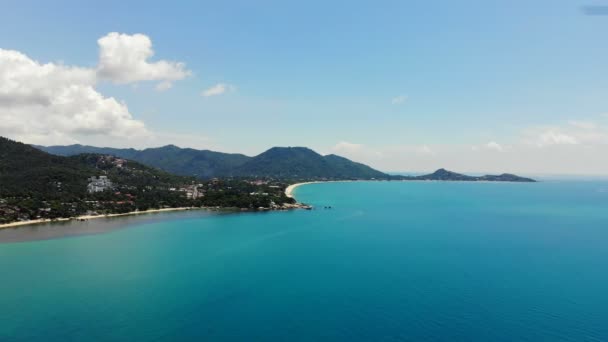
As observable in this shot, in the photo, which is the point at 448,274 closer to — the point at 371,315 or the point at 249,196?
the point at 371,315

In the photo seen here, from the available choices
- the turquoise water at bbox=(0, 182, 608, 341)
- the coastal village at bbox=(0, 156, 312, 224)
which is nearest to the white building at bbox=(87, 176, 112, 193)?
the coastal village at bbox=(0, 156, 312, 224)

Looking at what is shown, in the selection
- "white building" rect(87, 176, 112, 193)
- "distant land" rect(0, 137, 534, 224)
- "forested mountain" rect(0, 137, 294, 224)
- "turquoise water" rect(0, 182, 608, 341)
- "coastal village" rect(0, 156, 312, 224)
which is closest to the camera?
"turquoise water" rect(0, 182, 608, 341)

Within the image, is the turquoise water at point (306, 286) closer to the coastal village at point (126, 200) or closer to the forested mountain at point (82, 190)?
the coastal village at point (126, 200)

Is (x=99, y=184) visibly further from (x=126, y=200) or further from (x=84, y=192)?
(x=126, y=200)

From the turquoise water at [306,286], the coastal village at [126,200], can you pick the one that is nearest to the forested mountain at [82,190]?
the coastal village at [126,200]

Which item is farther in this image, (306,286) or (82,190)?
(82,190)

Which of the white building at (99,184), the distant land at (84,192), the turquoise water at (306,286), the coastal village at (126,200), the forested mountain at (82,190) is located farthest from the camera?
the white building at (99,184)

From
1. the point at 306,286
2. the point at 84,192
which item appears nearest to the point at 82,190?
the point at 84,192

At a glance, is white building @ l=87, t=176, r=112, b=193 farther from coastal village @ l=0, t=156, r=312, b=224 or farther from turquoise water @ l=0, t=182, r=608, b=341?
turquoise water @ l=0, t=182, r=608, b=341
